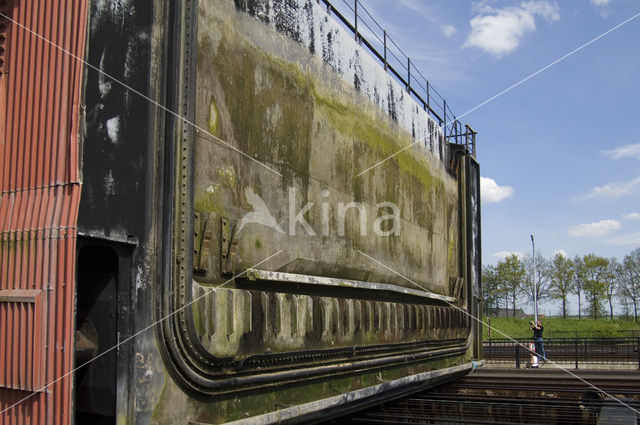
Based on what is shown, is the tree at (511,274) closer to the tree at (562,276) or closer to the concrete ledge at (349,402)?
the tree at (562,276)

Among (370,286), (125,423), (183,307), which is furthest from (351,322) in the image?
(125,423)

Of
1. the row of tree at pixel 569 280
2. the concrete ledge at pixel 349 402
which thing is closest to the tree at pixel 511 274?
the row of tree at pixel 569 280

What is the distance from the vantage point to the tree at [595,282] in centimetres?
6500

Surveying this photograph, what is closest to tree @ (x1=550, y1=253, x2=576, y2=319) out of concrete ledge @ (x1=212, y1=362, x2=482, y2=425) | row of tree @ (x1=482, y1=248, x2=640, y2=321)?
row of tree @ (x1=482, y1=248, x2=640, y2=321)

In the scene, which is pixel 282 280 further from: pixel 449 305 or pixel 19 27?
pixel 449 305

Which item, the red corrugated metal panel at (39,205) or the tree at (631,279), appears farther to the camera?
the tree at (631,279)

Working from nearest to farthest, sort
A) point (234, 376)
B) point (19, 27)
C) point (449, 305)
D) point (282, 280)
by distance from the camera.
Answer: point (19, 27)
point (234, 376)
point (282, 280)
point (449, 305)

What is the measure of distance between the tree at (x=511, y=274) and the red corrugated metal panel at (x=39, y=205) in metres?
64.3

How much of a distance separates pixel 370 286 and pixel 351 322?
0.97m

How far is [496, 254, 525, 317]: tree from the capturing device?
65562 mm

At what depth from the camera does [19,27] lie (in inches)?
225

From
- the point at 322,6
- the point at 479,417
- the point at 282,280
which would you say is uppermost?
the point at 322,6

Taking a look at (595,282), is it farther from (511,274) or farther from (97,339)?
(97,339)

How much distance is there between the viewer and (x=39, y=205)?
5.11 meters
